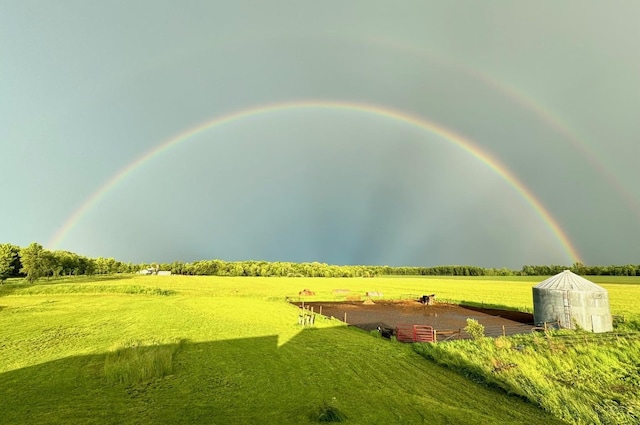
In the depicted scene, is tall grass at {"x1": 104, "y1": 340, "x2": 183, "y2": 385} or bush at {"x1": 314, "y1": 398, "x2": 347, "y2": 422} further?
tall grass at {"x1": 104, "y1": 340, "x2": 183, "y2": 385}

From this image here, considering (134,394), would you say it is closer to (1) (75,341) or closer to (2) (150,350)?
(2) (150,350)

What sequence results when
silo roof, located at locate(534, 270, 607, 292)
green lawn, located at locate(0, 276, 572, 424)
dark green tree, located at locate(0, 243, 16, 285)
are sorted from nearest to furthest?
1. green lawn, located at locate(0, 276, 572, 424)
2. silo roof, located at locate(534, 270, 607, 292)
3. dark green tree, located at locate(0, 243, 16, 285)

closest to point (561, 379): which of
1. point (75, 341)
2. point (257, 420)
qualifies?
point (257, 420)

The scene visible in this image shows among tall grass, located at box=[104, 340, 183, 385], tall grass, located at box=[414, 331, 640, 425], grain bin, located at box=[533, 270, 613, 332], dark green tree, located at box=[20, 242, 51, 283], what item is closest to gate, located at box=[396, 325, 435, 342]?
tall grass, located at box=[414, 331, 640, 425]

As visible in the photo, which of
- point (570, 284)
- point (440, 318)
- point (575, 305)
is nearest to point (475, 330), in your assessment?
point (575, 305)

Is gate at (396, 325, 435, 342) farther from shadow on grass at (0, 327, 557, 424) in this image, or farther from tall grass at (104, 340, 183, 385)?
tall grass at (104, 340, 183, 385)

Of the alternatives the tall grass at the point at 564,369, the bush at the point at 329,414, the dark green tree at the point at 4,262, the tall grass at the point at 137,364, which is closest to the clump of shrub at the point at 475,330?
the tall grass at the point at 564,369

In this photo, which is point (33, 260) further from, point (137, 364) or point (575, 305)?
point (575, 305)
